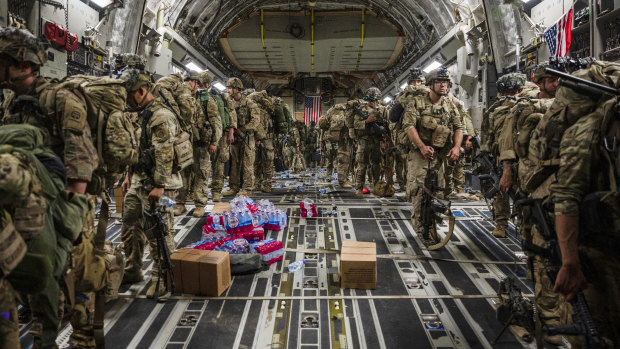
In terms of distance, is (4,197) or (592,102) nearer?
(4,197)

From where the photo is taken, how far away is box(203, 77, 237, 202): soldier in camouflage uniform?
6.66 metres

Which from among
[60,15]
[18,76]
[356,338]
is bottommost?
[356,338]

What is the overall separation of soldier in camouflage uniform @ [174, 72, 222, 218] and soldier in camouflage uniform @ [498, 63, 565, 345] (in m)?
4.10

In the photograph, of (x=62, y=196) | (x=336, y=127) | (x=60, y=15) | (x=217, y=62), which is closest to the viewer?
(x=62, y=196)

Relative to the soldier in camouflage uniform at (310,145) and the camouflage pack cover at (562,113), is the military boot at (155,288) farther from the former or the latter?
the soldier in camouflage uniform at (310,145)

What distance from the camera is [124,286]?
3408mm

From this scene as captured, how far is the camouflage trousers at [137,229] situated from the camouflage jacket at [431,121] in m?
2.98

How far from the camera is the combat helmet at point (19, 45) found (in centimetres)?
184

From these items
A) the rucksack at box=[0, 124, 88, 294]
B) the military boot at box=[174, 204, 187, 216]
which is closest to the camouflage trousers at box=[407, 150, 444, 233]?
the military boot at box=[174, 204, 187, 216]

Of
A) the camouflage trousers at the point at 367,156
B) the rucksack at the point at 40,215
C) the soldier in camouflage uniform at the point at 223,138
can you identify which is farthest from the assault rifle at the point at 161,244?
the camouflage trousers at the point at 367,156

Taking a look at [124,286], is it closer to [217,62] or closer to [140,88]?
[140,88]

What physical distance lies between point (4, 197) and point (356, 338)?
84.7 inches

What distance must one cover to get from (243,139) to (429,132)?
4020 millimetres

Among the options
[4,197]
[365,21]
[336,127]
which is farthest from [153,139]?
[365,21]
